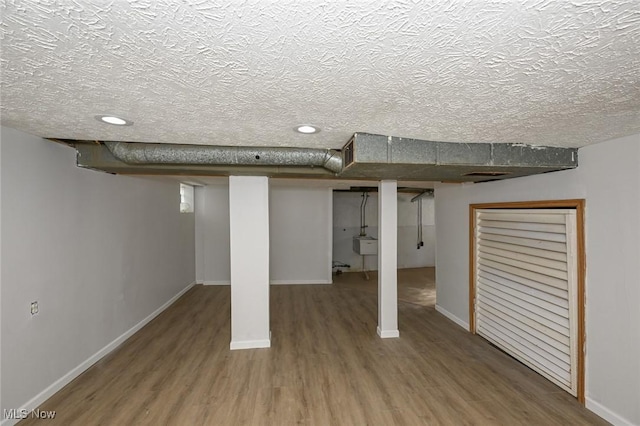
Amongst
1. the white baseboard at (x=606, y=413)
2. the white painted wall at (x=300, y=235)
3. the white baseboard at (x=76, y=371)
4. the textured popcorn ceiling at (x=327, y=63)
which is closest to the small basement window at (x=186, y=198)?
the white painted wall at (x=300, y=235)

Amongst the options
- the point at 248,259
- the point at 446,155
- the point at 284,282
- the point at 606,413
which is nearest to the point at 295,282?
the point at 284,282

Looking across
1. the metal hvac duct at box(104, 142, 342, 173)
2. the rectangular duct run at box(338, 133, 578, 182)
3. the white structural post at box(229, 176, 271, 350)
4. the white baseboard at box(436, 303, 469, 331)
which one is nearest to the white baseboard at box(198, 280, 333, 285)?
the white baseboard at box(436, 303, 469, 331)

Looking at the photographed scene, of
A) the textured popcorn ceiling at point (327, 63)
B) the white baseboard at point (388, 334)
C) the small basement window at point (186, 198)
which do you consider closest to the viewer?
the textured popcorn ceiling at point (327, 63)

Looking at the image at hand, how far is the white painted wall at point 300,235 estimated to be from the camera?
5691 millimetres

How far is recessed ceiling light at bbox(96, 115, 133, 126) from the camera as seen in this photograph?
152cm

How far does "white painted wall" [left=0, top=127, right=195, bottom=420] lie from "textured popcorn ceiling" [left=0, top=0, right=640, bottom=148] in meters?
0.63

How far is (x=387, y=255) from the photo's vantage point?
130 inches

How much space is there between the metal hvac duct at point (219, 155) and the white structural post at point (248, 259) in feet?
2.15

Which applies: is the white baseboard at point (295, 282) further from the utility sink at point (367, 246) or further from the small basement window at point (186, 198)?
the small basement window at point (186, 198)

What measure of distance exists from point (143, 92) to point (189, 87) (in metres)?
0.24

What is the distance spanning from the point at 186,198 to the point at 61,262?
10.2 ft

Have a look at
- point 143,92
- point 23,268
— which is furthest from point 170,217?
point 143,92

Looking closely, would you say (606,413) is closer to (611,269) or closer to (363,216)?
(611,269)

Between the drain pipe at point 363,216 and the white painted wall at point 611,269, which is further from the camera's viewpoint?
the drain pipe at point 363,216
